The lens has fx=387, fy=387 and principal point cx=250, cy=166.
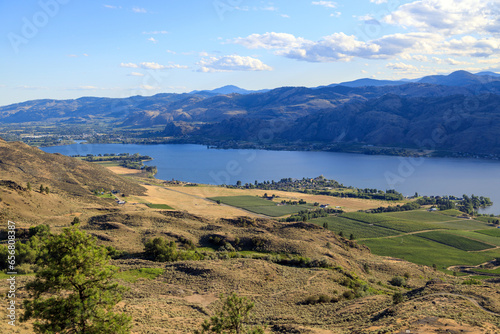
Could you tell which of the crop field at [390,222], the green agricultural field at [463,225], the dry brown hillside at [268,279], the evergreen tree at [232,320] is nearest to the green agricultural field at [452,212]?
the green agricultural field at [463,225]

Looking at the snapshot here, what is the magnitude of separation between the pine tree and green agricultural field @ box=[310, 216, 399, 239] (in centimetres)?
7381

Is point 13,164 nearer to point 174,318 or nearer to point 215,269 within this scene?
point 215,269

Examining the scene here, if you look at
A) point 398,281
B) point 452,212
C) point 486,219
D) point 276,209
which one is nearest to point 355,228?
point 276,209

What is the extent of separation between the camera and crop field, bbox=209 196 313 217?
105519 mm

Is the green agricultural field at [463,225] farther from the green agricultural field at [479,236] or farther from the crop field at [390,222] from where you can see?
the green agricultural field at [479,236]

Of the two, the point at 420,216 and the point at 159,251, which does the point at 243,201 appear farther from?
the point at 159,251

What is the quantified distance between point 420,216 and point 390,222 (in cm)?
1565

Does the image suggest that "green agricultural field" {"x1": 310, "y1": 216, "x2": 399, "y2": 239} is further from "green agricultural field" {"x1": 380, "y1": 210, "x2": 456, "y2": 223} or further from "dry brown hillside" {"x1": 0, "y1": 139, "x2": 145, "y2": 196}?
"dry brown hillside" {"x1": 0, "y1": 139, "x2": 145, "y2": 196}

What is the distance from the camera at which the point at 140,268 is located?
40750 mm

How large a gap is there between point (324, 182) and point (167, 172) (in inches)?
2821

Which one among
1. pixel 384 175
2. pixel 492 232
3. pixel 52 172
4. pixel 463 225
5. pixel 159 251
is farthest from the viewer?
pixel 384 175

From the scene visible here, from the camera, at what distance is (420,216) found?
106 metres

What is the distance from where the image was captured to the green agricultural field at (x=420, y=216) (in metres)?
103

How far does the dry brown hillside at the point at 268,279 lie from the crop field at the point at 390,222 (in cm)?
2746
